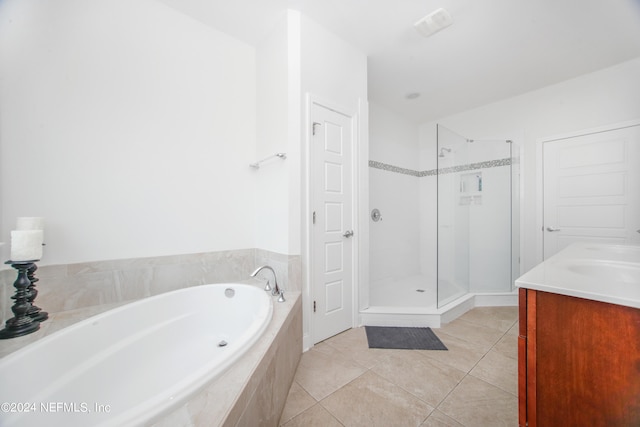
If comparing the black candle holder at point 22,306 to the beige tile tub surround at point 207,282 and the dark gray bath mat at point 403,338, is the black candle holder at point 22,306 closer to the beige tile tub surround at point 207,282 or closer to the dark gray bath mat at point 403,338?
the beige tile tub surround at point 207,282

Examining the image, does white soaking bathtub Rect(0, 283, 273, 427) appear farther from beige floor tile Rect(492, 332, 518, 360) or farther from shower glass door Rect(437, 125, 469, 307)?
shower glass door Rect(437, 125, 469, 307)

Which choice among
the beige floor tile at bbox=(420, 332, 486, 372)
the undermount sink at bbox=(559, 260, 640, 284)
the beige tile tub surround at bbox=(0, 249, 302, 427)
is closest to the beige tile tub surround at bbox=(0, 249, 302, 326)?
the beige tile tub surround at bbox=(0, 249, 302, 427)

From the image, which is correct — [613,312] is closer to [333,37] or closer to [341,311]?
[341,311]

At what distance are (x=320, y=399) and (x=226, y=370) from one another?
0.79 m

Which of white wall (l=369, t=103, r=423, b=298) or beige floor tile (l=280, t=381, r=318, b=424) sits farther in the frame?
white wall (l=369, t=103, r=423, b=298)

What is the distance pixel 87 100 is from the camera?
147cm

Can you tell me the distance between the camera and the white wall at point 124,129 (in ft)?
4.30

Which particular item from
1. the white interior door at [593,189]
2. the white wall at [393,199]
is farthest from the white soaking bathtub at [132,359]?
the white interior door at [593,189]

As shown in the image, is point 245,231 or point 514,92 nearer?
point 245,231

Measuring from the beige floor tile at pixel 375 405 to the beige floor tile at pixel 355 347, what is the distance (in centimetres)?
22

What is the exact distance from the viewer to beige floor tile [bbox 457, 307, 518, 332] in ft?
7.32

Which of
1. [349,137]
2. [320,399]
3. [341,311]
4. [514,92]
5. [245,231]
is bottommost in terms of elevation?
[320,399]

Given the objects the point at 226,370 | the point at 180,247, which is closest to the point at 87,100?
the point at 180,247

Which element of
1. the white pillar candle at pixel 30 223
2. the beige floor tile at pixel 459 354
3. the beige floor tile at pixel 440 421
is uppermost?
the white pillar candle at pixel 30 223
